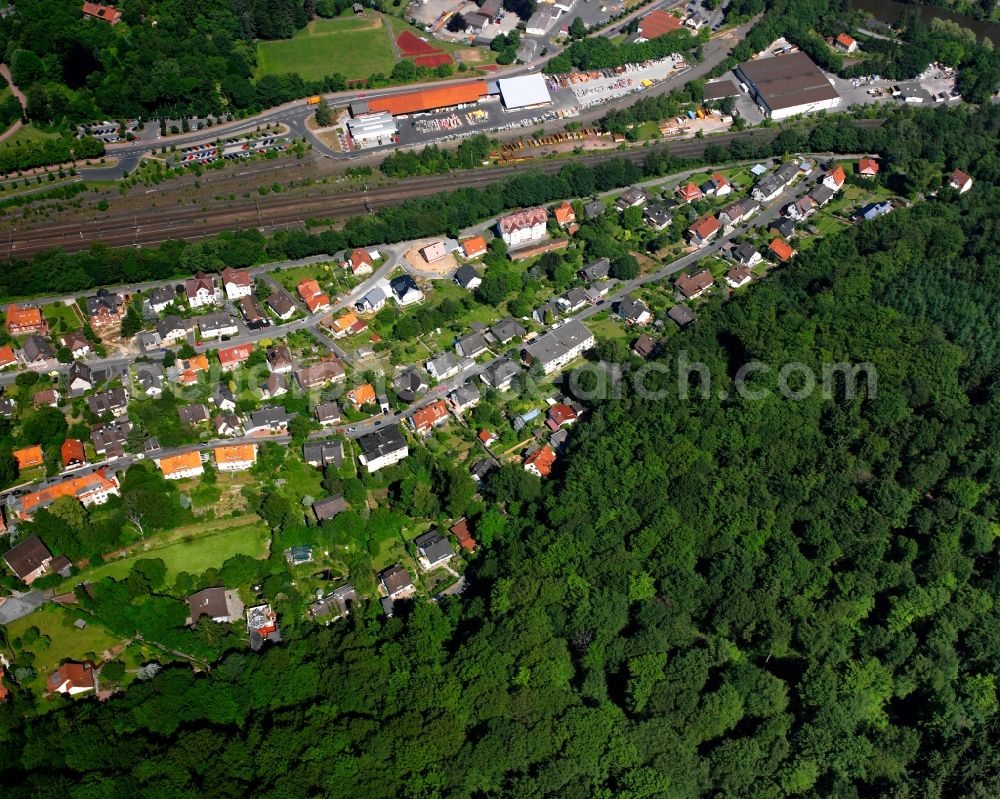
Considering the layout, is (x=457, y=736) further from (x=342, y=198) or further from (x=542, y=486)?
(x=342, y=198)

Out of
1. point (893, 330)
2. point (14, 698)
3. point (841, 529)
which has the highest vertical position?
point (893, 330)

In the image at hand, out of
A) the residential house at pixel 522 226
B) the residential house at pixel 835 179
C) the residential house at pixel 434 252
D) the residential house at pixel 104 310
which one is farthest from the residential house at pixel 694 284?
the residential house at pixel 104 310

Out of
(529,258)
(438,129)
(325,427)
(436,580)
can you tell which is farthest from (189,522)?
(438,129)

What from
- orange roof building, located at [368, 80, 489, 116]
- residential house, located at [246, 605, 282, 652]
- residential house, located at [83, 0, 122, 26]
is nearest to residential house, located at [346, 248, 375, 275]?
orange roof building, located at [368, 80, 489, 116]

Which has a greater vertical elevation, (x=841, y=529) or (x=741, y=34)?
(x=741, y=34)

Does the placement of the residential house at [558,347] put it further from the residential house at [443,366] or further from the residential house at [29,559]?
the residential house at [29,559]

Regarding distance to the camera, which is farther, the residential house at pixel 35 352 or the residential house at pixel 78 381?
the residential house at pixel 35 352

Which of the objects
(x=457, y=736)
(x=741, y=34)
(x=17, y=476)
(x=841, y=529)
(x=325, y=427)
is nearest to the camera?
(x=457, y=736)
